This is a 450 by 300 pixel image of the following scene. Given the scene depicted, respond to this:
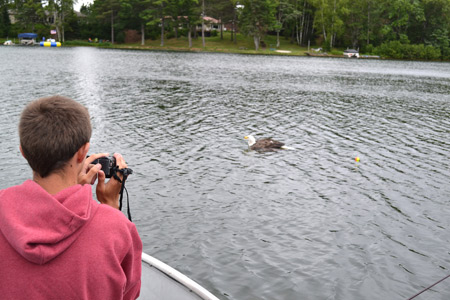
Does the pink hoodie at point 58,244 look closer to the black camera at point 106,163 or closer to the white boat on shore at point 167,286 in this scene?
the black camera at point 106,163

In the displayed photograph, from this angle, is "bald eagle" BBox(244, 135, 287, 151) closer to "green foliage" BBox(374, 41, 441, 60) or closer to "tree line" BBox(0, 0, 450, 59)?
"tree line" BBox(0, 0, 450, 59)

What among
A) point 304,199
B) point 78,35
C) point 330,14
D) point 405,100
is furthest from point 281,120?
point 78,35

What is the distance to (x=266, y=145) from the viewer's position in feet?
56.6

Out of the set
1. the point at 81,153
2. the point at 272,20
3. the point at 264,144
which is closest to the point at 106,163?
the point at 81,153

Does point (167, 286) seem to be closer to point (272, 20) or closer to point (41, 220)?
point (41, 220)

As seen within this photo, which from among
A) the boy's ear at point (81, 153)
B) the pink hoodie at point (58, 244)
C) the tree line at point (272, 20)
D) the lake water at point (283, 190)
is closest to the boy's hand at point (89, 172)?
the boy's ear at point (81, 153)

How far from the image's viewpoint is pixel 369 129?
22.3 meters

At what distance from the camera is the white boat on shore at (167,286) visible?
451cm

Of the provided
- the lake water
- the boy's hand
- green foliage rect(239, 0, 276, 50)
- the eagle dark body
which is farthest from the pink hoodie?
green foliage rect(239, 0, 276, 50)

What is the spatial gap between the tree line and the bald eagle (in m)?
80.8

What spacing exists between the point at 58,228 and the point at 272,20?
100461mm

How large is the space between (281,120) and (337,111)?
224 inches

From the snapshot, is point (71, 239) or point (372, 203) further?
point (372, 203)

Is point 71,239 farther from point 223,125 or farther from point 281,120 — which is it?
point 281,120
